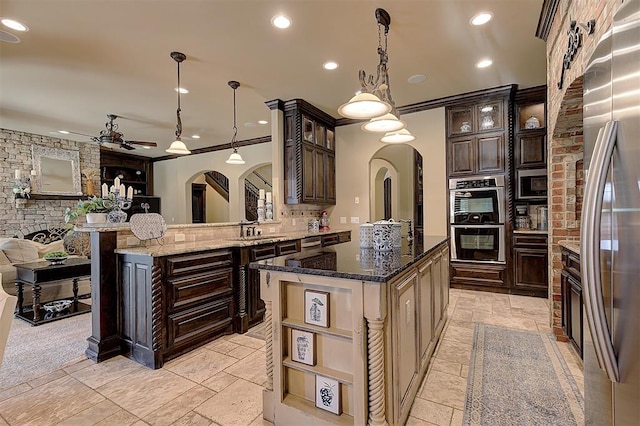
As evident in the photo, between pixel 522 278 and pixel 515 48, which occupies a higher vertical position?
pixel 515 48

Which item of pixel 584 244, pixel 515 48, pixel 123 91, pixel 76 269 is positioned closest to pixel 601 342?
pixel 584 244

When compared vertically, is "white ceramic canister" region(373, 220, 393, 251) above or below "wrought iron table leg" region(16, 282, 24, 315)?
above

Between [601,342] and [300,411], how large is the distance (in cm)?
A: 137

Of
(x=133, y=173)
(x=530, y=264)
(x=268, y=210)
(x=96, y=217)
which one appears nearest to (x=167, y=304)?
(x=96, y=217)

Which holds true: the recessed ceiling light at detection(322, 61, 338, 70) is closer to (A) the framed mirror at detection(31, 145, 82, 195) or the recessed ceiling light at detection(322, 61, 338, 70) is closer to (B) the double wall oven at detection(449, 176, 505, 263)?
(B) the double wall oven at detection(449, 176, 505, 263)

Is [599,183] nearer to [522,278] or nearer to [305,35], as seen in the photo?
[305,35]

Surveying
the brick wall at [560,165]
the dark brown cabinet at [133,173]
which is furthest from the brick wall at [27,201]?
the brick wall at [560,165]

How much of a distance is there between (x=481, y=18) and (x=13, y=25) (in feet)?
13.9

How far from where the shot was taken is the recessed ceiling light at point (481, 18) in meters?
2.72

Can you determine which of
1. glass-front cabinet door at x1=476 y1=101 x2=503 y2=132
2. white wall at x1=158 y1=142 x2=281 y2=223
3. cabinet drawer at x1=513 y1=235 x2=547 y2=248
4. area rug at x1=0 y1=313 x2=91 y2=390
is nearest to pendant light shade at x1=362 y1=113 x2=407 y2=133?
glass-front cabinet door at x1=476 y1=101 x2=503 y2=132

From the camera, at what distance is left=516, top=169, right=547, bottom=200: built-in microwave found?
175 inches

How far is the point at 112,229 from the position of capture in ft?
8.63

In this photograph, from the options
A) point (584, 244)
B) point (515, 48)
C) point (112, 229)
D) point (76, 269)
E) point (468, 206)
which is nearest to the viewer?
point (584, 244)

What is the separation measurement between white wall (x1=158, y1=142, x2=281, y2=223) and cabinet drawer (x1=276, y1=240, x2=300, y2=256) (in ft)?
12.0
